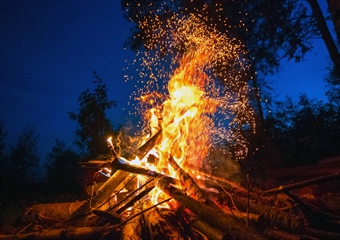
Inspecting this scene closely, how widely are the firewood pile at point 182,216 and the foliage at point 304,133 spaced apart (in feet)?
30.5

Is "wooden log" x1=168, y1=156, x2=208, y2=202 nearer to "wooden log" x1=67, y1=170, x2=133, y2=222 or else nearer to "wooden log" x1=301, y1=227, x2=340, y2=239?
"wooden log" x1=67, y1=170, x2=133, y2=222

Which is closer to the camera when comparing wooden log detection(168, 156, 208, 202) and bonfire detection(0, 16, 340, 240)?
bonfire detection(0, 16, 340, 240)

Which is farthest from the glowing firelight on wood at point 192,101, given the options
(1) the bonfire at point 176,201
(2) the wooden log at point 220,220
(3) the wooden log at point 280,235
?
(3) the wooden log at point 280,235

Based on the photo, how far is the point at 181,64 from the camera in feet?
30.6

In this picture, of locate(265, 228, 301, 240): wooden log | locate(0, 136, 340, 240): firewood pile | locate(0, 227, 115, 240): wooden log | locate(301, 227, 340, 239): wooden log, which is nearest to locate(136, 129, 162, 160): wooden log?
locate(0, 136, 340, 240): firewood pile

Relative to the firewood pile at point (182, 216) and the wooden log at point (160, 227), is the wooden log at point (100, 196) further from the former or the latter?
the wooden log at point (160, 227)

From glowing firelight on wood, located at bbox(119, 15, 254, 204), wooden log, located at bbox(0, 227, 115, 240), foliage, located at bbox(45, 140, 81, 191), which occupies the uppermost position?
foliage, located at bbox(45, 140, 81, 191)

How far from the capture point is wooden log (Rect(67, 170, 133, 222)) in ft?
16.1

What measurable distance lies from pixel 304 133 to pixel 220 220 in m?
12.8

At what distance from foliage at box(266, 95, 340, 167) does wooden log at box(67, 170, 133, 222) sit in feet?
34.8

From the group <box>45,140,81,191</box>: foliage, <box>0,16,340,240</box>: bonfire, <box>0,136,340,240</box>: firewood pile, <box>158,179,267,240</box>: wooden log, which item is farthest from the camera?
<box>45,140,81,191</box>: foliage

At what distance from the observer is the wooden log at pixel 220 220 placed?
9.53 feet

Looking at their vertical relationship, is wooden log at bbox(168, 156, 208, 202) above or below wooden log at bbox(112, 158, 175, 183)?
below

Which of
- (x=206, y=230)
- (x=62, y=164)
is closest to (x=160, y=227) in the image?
(x=206, y=230)
